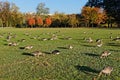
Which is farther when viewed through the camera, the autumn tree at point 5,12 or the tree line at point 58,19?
the autumn tree at point 5,12

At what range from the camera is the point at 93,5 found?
123m

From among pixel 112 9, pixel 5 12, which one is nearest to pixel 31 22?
pixel 5 12

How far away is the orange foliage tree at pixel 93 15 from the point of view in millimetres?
105438

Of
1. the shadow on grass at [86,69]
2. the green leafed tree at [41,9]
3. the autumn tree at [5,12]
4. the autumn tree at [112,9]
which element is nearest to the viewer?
the shadow on grass at [86,69]

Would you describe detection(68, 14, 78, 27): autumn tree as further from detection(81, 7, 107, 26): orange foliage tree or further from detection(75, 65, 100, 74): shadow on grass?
detection(75, 65, 100, 74): shadow on grass

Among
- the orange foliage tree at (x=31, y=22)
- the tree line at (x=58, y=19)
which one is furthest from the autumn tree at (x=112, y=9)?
the orange foliage tree at (x=31, y=22)

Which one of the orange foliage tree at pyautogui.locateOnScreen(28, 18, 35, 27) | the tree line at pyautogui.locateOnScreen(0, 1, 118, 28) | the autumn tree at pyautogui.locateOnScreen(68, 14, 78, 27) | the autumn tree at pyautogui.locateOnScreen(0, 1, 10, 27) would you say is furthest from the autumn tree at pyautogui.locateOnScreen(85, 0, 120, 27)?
the autumn tree at pyautogui.locateOnScreen(0, 1, 10, 27)

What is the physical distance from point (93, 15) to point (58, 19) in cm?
1969

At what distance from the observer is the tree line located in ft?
352

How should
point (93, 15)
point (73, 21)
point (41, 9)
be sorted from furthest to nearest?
point (41, 9) → point (73, 21) → point (93, 15)

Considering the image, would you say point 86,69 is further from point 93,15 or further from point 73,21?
point 73,21

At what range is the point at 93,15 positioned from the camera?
107m

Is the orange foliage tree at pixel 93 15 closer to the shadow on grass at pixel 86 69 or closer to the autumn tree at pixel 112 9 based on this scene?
the autumn tree at pixel 112 9

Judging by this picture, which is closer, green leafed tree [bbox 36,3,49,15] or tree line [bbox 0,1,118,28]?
tree line [bbox 0,1,118,28]
